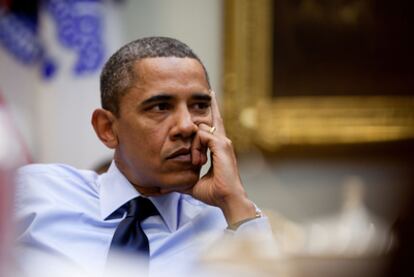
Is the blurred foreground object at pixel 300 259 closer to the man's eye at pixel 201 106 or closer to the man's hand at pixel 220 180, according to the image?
the man's hand at pixel 220 180

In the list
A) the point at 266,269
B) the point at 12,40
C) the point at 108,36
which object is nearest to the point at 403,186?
the point at 266,269

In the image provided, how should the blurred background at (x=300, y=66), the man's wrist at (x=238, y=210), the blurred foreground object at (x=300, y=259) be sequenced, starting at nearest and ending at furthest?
1. the blurred foreground object at (x=300, y=259)
2. the man's wrist at (x=238, y=210)
3. the blurred background at (x=300, y=66)

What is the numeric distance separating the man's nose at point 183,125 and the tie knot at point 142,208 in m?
0.17

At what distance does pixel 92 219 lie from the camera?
1.68 m

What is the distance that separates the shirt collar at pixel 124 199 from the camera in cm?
171

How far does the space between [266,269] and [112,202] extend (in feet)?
3.34

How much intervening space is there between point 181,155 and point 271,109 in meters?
2.14

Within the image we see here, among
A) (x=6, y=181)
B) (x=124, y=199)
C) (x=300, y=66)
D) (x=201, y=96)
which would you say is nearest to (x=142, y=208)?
(x=124, y=199)

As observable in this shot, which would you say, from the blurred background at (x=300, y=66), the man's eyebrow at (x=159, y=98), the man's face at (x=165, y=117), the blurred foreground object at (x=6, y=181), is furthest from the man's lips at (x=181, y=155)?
the blurred background at (x=300, y=66)

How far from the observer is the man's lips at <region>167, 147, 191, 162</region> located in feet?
5.42

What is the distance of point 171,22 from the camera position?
12.6 feet

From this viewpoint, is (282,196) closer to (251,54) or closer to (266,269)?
(251,54)

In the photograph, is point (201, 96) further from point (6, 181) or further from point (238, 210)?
point (6, 181)

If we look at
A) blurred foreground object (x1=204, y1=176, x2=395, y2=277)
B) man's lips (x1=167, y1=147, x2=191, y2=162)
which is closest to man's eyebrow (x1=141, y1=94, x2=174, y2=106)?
man's lips (x1=167, y1=147, x2=191, y2=162)
